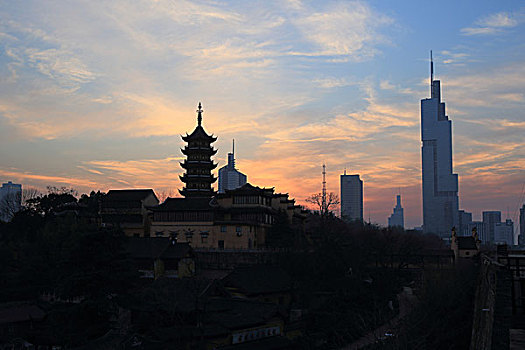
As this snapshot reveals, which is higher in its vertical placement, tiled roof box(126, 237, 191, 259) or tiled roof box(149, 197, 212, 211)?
tiled roof box(149, 197, 212, 211)

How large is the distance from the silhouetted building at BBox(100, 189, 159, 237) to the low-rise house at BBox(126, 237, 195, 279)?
13546mm

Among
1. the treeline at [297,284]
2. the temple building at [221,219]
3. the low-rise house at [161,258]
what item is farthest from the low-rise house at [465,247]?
the low-rise house at [161,258]

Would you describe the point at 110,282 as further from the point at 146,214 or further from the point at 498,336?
the point at 146,214

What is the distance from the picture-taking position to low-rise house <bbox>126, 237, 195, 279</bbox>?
40.8 meters

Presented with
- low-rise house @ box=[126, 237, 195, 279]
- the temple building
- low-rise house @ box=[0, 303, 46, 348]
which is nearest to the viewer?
low-rise house @ box=[0, 303, 46, 348]

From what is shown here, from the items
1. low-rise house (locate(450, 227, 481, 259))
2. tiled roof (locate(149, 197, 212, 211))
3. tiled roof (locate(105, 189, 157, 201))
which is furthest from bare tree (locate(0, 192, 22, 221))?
low-rise house (locate(450, 227, 481, 259))

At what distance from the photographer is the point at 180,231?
166ft

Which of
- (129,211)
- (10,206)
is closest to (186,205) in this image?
(129,211)

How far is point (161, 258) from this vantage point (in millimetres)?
41312

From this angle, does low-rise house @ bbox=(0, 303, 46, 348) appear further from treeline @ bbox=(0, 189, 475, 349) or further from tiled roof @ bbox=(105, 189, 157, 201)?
tiled roof @ bbox=(105, 189, 157, 201)

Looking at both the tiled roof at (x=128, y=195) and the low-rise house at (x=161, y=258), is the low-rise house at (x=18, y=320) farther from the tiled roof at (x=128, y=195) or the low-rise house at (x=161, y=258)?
the tiled roof at (x=128, y=195)

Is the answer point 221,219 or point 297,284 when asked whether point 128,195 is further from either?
point 297,284

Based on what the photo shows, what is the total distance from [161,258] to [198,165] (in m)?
25.6

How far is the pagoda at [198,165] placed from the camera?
6519 centimetres
